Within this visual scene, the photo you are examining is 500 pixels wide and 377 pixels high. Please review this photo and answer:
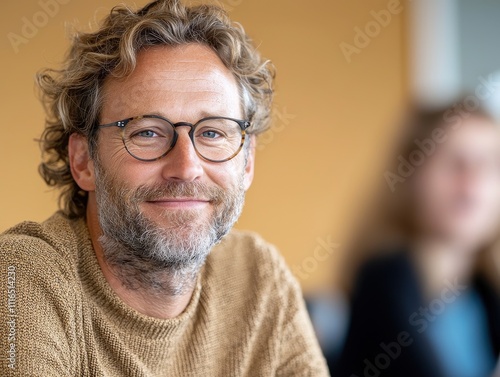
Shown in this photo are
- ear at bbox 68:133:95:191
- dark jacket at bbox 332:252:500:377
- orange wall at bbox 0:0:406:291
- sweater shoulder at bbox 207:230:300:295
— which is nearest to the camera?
ear at bbox 68:133:95:191

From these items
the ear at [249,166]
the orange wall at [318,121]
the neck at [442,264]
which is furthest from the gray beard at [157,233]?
the orange wall at [318,121]

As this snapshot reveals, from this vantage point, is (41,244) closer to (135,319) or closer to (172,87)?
(135,319)

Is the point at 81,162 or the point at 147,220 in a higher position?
the point at 81,162

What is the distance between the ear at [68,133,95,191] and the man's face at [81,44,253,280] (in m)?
0.06

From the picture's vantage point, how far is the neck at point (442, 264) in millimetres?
2363

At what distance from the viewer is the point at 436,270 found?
2.44 metres

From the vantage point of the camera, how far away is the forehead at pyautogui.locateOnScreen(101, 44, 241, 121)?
1400 millimetres

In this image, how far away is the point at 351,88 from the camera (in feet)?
10.5

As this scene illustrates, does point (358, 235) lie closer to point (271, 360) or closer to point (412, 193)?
point (412, 193)
